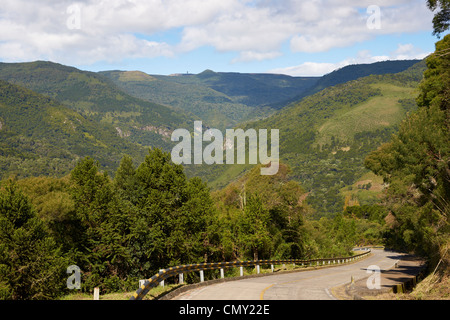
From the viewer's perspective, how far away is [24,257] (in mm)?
29391

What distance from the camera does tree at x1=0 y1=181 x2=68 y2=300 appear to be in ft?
92.2

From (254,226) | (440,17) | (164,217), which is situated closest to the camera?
(440,17)

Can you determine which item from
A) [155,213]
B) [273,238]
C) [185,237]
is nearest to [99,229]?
[155,213]

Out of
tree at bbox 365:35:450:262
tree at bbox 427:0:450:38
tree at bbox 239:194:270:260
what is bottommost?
tree at bbox 239:194:270:260

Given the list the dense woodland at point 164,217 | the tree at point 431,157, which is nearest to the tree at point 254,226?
the dense woodland at point 164,217

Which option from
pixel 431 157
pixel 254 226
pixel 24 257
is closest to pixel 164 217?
pixel 254 226

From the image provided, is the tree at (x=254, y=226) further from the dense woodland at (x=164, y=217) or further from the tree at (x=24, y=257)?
the tree at (x=24, y=257)

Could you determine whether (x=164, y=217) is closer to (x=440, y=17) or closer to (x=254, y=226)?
(x=254, y=226)

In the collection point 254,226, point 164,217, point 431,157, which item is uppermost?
point 431,157

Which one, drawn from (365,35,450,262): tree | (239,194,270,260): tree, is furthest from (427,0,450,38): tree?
(239,194,270,260): tree

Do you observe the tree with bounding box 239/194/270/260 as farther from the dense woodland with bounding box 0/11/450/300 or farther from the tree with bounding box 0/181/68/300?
the tree with bounding box 0/181/68/300

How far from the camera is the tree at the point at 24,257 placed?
28.1 meters

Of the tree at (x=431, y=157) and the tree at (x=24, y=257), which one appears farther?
the tree at (x=24, y=257)
